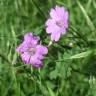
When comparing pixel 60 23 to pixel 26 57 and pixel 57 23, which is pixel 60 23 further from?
pixel 26 57

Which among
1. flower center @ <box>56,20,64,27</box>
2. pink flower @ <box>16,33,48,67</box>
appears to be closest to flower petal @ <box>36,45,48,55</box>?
pink flower @ <box>16,33,48,67</box>

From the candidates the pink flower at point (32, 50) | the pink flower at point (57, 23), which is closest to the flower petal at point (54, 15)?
the pink flower at point (57, 23)

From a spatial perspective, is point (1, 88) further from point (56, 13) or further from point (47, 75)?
point (56, 13)

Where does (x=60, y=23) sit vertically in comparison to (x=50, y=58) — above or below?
above

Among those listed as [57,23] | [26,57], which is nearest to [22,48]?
[26,57]

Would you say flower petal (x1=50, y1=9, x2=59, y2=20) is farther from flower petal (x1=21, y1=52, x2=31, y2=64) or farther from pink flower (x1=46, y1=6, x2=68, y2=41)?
flower petal (x1=21, y1=52, x2=31, y2=64)

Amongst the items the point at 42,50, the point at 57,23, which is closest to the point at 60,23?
the point at 57,23
